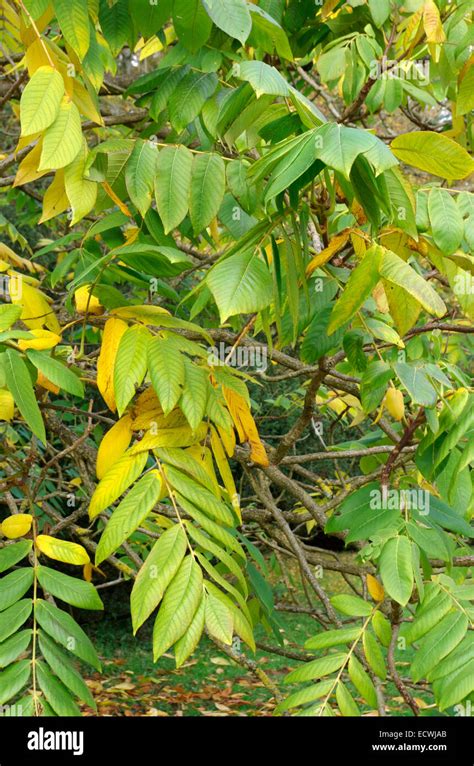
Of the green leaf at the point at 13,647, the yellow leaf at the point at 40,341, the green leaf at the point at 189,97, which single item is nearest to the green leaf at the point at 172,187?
the green leaf at the point at 189,97

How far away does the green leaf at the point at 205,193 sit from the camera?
6.07 feet

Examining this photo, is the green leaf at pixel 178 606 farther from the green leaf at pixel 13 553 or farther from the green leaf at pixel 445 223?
the green leaf at pixel 445 223

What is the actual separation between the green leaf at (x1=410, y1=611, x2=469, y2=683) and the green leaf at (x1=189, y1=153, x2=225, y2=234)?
1.06 metres

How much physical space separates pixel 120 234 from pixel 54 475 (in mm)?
3590

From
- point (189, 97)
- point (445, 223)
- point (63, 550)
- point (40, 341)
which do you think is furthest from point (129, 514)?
point (189, 97)

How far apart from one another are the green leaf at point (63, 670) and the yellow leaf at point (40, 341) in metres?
0.63

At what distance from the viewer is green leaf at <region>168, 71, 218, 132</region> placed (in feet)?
6.41

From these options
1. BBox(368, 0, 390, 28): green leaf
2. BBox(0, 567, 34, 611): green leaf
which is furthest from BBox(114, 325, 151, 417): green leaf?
BBox(368, 0, 390, 28): green leaf

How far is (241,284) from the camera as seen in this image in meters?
1.51

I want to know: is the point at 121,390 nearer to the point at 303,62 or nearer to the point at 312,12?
the point at 312,12

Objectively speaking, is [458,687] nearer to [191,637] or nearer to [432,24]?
[191,637]

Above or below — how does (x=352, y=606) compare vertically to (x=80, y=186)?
below

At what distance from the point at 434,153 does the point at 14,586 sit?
1.28 metres

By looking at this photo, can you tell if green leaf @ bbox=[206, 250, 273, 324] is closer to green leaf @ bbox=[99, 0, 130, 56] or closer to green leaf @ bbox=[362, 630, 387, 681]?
green leaf @ bbox=[362, 630, 387, 681]
